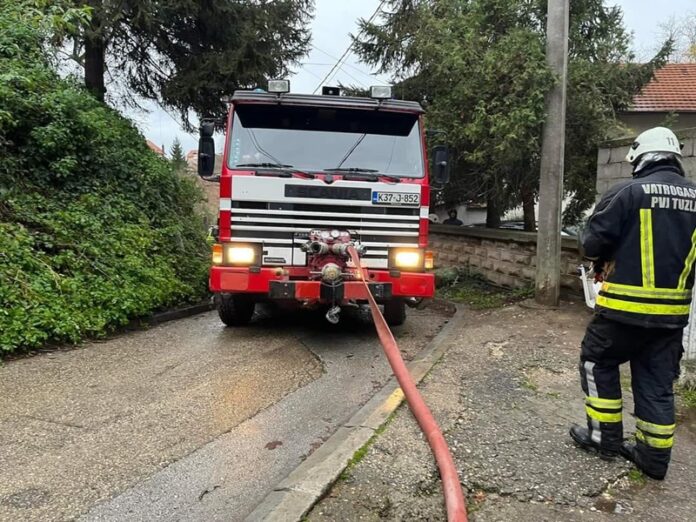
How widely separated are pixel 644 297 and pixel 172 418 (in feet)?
10.2

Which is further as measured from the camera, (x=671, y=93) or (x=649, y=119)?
(x=671, y=93)

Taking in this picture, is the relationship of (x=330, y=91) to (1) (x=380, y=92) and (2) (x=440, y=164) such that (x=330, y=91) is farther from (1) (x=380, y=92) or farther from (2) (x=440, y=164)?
(2) (x=440, y=164)

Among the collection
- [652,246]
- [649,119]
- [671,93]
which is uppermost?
[671,93]

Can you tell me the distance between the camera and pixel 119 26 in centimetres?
1138

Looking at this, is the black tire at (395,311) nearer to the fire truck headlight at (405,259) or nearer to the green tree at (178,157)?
the fire truck headlight at (405,259)

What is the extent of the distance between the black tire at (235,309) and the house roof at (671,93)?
603 inches

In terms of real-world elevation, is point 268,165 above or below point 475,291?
above

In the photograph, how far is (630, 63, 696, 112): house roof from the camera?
1753 centimetres

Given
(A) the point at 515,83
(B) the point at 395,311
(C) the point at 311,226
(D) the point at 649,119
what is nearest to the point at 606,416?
(C) the point at 311,226

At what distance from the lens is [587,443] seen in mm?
3199

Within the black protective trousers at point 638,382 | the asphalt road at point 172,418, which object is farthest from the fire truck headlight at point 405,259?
the black protective trousers at point 638,382

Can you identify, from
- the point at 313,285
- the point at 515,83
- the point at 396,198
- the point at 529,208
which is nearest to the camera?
the point at 313,285

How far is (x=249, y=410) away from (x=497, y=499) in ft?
6.31

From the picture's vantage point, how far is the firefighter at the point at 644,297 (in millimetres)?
2934
